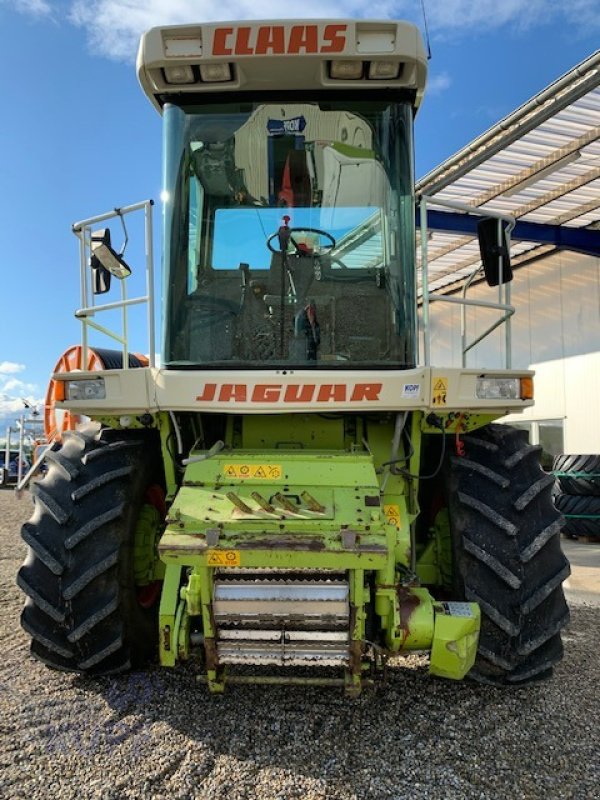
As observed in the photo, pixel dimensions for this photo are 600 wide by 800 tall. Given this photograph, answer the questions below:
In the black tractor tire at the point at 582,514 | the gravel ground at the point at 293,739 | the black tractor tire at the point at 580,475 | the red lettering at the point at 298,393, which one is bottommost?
the black tractor tire at the point at 582,514

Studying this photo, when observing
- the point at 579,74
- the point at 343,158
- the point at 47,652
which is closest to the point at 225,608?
the point at 47,652

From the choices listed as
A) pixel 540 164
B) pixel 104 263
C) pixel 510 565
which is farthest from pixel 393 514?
pixel 540 164

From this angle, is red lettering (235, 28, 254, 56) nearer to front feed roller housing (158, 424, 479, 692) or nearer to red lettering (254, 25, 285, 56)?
red lettering (254, 25, 285, 56)

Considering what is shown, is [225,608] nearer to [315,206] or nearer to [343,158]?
[315,206]

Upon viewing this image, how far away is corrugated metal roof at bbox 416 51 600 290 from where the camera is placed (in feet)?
26.0

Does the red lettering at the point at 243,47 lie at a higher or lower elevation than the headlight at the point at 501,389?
higher

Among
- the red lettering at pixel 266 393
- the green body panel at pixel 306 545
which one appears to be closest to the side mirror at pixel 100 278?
the green body panel at pixel 306 545

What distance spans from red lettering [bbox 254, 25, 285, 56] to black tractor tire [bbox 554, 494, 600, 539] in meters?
7.54

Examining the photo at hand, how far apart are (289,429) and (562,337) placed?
11162 millimetres

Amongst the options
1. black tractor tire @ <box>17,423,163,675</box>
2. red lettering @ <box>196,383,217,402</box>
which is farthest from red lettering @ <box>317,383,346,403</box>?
black tractor tire @ <box>17,423,163,675</box>

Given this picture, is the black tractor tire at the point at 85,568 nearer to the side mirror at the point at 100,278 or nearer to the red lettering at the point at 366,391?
the side mirror at the point at 100,278

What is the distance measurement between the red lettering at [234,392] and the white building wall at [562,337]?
968 centimetres

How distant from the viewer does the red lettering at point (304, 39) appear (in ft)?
11.9

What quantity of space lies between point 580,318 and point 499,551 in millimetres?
11047
